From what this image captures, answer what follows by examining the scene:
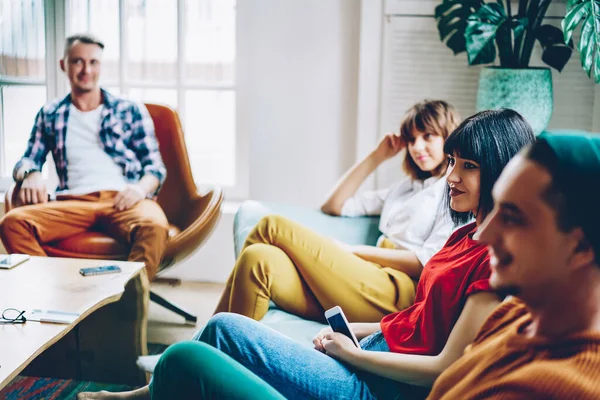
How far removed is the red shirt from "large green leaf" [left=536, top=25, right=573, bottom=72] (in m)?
1.59

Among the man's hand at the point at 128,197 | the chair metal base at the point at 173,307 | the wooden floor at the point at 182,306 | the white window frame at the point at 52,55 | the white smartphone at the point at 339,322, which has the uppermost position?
the white window frame at the point at 52,55

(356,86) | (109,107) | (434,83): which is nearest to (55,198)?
(109,107)

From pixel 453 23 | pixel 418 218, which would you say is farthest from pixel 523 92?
pixel 418 218

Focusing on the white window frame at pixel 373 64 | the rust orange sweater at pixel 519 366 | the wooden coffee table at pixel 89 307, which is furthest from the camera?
the white window frame at pixel 373 64

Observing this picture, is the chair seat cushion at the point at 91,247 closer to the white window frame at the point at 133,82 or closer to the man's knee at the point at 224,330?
the white window frame at the point at 133,82

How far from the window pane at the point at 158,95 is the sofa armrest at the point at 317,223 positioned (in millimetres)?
1149

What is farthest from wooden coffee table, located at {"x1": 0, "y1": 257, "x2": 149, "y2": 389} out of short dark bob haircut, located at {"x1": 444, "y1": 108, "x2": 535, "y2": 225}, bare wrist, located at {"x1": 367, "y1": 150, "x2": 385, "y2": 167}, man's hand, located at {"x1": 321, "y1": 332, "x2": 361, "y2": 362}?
short dark bob haircut, located at {"x1": 444, "y1": 108, "x2": 535, "y2": 225}

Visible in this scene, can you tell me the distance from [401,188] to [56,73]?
6.98 feet

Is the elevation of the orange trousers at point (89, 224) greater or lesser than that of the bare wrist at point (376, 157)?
lesser

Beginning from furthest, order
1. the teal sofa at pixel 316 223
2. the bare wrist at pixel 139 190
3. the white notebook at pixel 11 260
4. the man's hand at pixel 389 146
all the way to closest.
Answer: the bare wrist at pixel 139 190
the man's hand at pixel 389 146
the teal sofa at pixel 316 223
the white notebook at pixel 11 260

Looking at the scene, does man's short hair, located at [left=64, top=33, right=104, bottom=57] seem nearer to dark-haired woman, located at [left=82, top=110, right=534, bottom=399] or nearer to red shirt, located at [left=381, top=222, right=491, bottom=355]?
dark-haired woman, located at [left=82, top=110, right=534, bottom=399]

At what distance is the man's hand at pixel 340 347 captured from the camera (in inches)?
59.4

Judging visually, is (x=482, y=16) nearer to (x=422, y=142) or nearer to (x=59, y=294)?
(x=422, y=142)

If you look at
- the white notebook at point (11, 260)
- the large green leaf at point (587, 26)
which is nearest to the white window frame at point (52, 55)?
the white notebook at point (11, 260)
